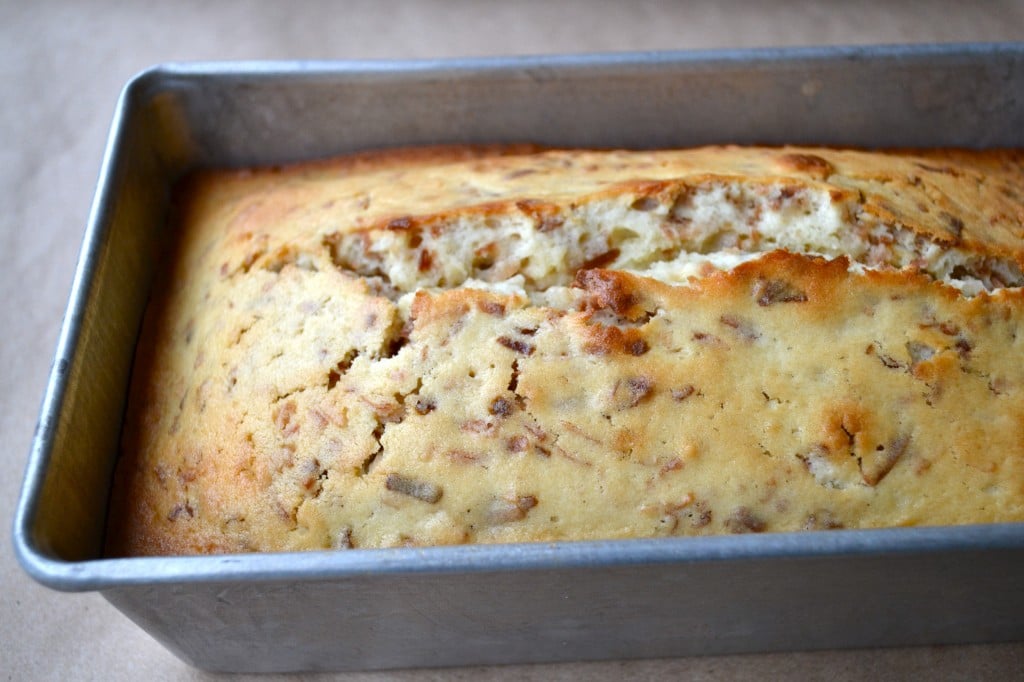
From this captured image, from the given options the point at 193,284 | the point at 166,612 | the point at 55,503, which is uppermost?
the point at 193,284

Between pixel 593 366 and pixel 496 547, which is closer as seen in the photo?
pixel 496 547

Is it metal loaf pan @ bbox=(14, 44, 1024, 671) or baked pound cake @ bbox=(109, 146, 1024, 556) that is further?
baked pound cake @ bbox=(109, 146, 1024, 556)

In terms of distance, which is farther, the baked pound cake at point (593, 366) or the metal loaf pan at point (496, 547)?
the baked pound cake at point (593, 366)

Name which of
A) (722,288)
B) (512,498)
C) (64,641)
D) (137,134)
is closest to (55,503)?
(64,641)

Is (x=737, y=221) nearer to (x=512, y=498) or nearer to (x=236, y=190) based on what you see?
(x=512, y=498)
